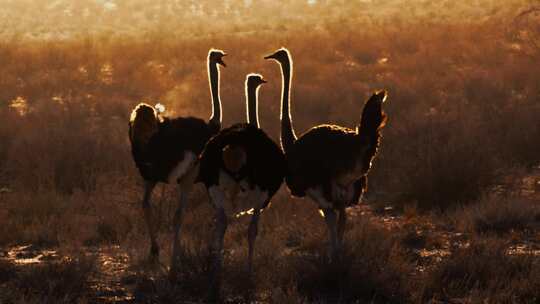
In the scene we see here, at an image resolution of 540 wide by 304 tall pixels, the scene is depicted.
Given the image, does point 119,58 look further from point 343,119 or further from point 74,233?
point 74,233

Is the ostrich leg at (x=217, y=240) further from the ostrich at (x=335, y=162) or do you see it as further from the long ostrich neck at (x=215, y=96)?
the long ostrich neck at (x=215, y=96)

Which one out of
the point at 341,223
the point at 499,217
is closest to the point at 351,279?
the point at 341,223

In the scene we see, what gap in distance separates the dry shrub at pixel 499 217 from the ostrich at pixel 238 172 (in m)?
2.90

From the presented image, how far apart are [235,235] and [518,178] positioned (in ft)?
13.0

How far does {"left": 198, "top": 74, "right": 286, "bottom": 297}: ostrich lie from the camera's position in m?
6.64

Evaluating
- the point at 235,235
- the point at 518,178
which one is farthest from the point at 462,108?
the point at 235,235

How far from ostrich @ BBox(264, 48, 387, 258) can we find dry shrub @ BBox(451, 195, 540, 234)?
2024 millimetres

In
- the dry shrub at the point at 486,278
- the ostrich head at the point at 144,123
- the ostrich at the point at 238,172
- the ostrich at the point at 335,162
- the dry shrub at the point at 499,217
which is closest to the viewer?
the ostrich at the point at 238,172

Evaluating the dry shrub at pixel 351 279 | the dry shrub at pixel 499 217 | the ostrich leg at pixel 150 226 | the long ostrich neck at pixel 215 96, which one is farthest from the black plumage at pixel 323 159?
the dry shrub at pixel 499 217

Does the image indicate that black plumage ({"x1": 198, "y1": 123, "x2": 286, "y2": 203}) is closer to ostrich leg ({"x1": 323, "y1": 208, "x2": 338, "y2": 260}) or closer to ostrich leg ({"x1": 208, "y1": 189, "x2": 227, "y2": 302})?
ostrich leg ({"x1": 208, "y1": 189, "x2": 227, "y2": 302})

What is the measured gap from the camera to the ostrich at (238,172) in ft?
21.8

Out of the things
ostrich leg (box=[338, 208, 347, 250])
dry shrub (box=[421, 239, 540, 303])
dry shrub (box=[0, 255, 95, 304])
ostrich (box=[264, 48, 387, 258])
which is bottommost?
dry shrub (box=[421, 239, 540, 303])

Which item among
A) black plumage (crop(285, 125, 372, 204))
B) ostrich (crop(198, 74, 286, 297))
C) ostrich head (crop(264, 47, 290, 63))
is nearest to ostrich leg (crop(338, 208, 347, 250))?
black plumage (crop(285, 125, 372, 204))

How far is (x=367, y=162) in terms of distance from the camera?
7.25m
